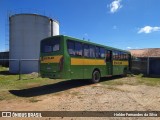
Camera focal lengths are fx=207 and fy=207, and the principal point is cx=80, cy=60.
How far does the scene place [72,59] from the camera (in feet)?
40.6

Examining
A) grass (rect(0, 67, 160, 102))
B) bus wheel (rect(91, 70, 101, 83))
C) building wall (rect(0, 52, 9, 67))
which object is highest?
building wall (rect(0, 52, 9, 67))

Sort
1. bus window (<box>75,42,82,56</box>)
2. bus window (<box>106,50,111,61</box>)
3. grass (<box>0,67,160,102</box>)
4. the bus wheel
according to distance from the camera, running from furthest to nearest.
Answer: bus window (<box>106,50,111,61</box>) < the bus wheel < bus window (<box>75,42,82,56</box>) < grass (<box>0,67,160,102</box>)

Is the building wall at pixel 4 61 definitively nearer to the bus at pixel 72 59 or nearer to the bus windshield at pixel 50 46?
the bus at pixel 72 59

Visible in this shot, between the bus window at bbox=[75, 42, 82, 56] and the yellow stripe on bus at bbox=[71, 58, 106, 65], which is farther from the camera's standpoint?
the bus window at bbox=[75, 42, 82, 56]

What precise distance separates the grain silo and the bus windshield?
32.4 feet

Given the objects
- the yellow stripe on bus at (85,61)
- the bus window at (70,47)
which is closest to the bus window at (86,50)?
the yellow stripe on bus at (85,61)

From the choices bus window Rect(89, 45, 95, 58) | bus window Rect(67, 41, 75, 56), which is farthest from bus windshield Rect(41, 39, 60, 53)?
bus window Rect(89, 45, 95, 58)

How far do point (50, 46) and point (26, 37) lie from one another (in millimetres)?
11348

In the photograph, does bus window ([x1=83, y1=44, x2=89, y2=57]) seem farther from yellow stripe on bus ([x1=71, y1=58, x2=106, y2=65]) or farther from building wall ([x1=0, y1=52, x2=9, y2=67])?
building wall ([x1=0, y1=52, x2=9, y2=67])

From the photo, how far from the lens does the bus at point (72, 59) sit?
462 inches

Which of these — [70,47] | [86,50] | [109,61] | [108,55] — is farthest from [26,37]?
[70,47]

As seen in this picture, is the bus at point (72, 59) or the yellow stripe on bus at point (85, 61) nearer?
the bus at point (72, 59)

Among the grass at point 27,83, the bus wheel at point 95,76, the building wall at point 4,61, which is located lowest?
the grass at point 27,83

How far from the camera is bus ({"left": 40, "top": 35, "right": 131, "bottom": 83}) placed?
11.7 meters
